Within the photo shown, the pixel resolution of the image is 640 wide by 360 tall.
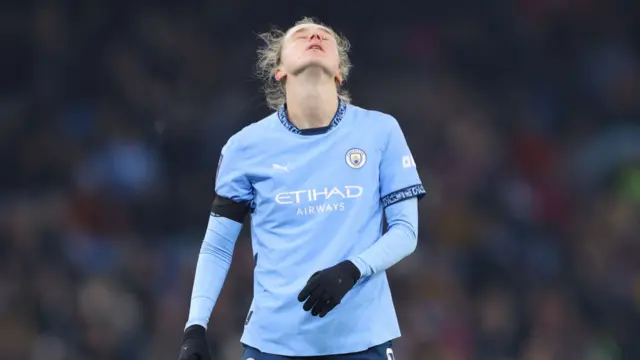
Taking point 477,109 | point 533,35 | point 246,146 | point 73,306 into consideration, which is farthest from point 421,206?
point 246,146

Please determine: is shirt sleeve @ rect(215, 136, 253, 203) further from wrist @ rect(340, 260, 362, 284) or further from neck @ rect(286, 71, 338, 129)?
wrist @ rect(340, 260, 362, 284)

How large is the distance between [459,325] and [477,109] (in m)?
1.89

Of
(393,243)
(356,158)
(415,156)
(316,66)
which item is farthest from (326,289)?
(415,156)

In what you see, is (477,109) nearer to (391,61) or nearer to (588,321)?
(391,61)

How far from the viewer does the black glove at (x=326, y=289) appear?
2.94 meters

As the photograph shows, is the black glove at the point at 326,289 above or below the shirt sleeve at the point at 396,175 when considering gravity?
below

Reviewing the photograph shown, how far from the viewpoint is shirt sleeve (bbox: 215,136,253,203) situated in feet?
10.9

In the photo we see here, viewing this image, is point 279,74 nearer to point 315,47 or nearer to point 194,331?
point 315,47

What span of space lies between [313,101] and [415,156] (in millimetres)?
4349

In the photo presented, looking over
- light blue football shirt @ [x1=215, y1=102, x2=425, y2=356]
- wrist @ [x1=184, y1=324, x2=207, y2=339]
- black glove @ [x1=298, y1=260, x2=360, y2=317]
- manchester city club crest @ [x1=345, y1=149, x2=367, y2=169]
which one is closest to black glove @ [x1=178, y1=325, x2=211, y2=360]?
wrist @ [x1=184, y1=324, x2=207, y2=339]

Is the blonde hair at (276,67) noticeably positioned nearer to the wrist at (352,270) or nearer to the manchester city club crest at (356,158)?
the manchester city club crest at (356,158)

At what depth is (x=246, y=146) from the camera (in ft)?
11.0

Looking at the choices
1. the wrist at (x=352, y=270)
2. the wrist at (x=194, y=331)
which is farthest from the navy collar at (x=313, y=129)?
the wrist at (x=194, y=331)

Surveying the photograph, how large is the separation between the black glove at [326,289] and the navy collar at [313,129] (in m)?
0.51
